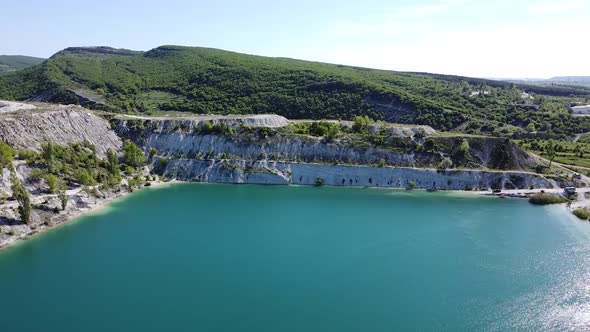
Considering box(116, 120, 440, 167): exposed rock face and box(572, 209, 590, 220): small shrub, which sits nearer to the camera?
box(572, 209, 590, 220): small shrub

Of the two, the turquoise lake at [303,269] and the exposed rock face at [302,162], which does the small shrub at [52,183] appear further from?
the exposed rock face at [302,162]

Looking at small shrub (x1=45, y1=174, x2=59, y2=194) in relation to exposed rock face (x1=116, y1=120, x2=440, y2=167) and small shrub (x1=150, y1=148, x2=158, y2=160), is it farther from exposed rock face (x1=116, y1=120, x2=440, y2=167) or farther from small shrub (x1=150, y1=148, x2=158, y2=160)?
exposed rock face (x1=116, y1=120, x2=440, y2=167)

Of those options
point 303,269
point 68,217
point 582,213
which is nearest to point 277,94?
point 68,217

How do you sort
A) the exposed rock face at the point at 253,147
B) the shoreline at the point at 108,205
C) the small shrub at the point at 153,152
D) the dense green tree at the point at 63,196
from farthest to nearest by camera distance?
1. the small shrub at the point at 153,152
2. the exposed rock face at the point at 253,147
3. the dense green tree at the point at 63,196
4. the shoreline at the point at 108,205

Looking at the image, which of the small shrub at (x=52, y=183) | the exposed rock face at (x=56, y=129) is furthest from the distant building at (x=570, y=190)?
the exposed rock face at (x=56, y=129)

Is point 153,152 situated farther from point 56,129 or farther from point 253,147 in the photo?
point 253,147

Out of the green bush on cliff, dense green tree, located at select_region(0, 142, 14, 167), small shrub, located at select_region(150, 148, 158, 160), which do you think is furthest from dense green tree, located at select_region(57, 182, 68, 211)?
small shrub, located at select_region(150, 148, 158, 160)

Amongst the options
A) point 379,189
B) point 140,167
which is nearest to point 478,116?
point 379,189

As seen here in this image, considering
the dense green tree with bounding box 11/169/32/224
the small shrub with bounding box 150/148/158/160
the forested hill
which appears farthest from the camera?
the forested hill
